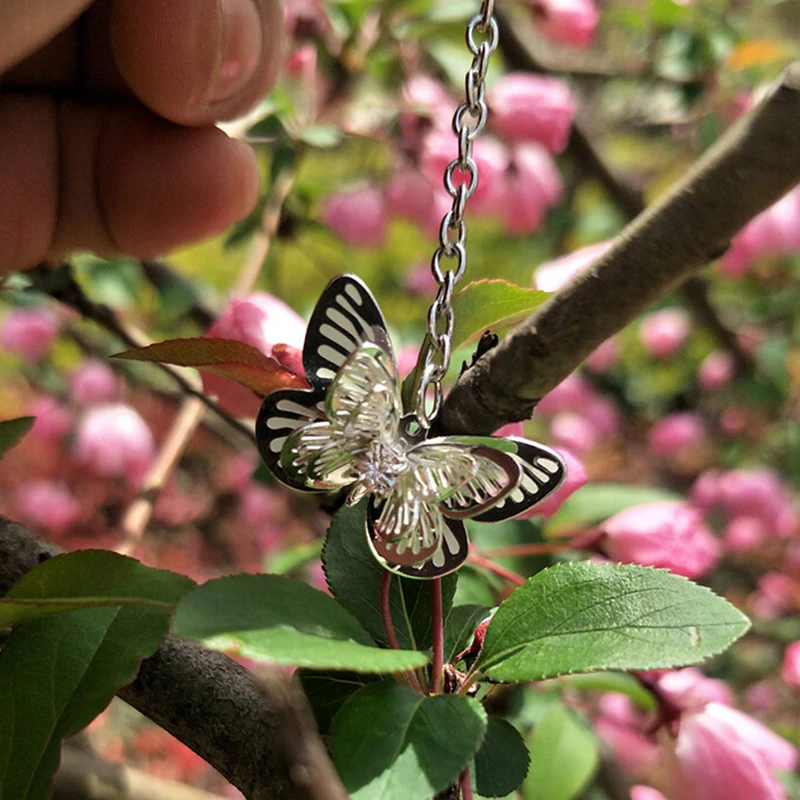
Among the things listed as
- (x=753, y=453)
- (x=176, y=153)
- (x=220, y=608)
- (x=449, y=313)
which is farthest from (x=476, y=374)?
(x=753, y=453)

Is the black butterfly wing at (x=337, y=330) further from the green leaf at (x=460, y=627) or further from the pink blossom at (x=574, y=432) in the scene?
the pink blossom at (x=574, y=432)

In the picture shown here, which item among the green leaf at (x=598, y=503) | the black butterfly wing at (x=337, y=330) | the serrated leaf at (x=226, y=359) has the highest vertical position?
the black butterfly wing at (x=337, y=330)

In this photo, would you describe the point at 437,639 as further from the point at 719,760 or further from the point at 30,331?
the point at 30,331

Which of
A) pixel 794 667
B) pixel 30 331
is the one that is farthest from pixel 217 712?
pixel 30 331

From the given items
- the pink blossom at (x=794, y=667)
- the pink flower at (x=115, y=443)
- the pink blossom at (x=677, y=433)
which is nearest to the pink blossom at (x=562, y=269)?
the pink blossom at (x=794, y=667)

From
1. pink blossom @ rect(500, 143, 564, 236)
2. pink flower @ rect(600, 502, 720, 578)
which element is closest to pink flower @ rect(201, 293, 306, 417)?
pink flower @ rect(600, 502, 720, 578)

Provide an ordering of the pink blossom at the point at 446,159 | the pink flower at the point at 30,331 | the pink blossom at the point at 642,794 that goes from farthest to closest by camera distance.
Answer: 1. the pink flower at the point at 30,331
2. the pink blossom at the point at 446,159
3. the pink blossom at the point at 642,794

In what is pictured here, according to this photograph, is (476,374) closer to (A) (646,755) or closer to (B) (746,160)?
(B) (746,160)

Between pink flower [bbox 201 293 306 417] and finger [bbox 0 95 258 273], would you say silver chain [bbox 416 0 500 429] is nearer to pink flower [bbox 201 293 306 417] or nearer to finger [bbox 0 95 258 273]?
pink flower [bbox 201 293 306 417]
